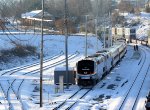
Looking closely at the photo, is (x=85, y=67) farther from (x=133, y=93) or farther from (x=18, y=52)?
(x=18, y=52)

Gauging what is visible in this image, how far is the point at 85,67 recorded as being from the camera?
3491 cm

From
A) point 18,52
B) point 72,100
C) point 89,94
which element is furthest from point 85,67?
point 18,52

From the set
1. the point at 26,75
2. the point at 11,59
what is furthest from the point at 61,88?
the point at 11,59

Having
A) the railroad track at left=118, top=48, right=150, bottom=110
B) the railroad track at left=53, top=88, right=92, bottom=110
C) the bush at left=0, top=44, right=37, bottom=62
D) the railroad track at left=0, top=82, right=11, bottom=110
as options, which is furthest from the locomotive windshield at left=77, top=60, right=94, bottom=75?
the bush at left=0, top=44, right=37, bottom=62

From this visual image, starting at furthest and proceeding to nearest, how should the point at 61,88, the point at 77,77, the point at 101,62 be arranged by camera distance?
the point at 101,62 → the point at 77,77 → the point at 61,88

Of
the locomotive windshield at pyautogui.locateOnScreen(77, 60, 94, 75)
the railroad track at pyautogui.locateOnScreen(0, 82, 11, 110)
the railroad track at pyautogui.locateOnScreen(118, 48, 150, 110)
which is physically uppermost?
the locomotive windshield at pyautogui.locateOnScreen(77, 60, 94, 75)

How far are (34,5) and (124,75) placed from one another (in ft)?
293

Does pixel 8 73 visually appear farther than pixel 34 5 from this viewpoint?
No

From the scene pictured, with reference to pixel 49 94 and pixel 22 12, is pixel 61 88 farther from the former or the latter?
pixel 22 12

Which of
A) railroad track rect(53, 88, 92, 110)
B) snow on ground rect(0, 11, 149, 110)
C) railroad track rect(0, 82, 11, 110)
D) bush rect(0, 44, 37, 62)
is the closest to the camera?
railroad track rect(0, 82, 11, 110)

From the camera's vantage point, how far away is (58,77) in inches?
1380

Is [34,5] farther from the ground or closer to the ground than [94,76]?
farther from the ground

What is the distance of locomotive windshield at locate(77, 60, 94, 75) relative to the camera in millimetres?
34812

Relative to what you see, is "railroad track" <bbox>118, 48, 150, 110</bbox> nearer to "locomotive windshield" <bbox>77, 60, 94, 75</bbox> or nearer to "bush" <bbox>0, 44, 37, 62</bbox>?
"locomotive windshield" <bbox>77, 60, 94, 75</bbox>
